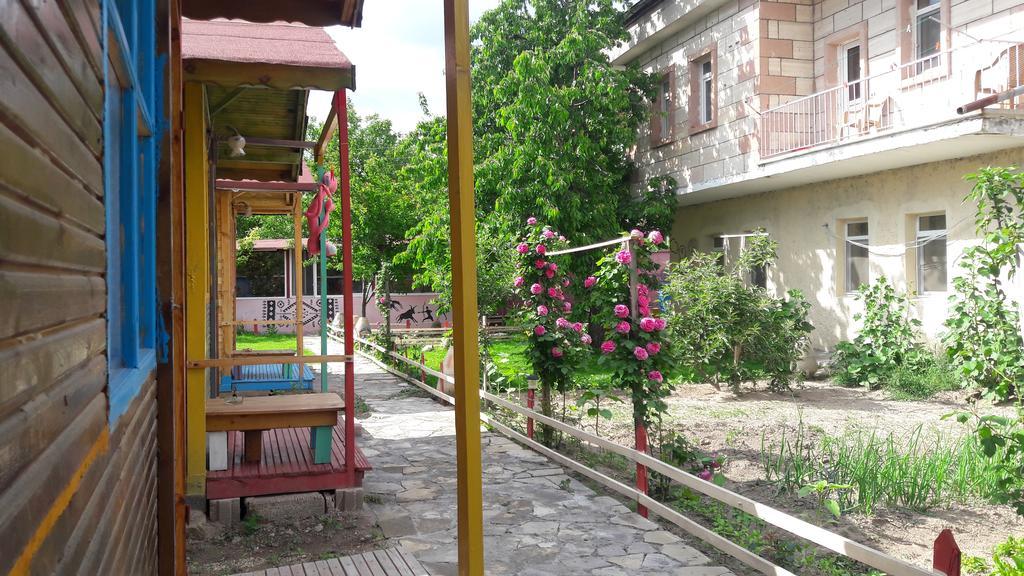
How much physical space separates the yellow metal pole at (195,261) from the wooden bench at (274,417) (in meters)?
0.20

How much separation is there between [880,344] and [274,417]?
9.59m

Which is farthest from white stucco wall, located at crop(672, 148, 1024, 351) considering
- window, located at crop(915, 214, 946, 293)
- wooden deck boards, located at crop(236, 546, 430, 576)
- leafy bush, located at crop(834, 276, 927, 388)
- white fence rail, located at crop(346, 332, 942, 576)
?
wooden deck boards, located at crop(236, 546, 430, 576)

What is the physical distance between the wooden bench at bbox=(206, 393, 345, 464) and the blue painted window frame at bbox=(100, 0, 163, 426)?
2.96 meters

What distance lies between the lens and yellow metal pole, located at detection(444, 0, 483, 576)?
2756 mm

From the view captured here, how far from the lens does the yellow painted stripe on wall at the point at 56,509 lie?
1.00 meters

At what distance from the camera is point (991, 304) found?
1003cm

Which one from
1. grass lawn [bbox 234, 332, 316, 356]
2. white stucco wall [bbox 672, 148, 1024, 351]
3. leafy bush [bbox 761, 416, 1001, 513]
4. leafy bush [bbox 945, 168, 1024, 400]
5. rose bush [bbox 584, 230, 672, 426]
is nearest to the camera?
leafy bush [bbox 761, 416, 1001, 513]

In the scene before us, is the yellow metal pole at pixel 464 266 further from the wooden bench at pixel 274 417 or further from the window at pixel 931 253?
the window at pixel 931 253

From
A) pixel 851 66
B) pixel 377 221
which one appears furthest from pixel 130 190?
pixel 377 221

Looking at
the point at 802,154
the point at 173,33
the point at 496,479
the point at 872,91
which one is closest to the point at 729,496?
the point at 496,479

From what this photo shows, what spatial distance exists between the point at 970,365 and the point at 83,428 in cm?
839

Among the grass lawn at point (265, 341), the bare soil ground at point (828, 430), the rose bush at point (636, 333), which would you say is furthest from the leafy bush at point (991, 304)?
the grass lawn at point (265, 341)

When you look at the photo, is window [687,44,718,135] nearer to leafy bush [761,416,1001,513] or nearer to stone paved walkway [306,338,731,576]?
stone paved walkway [306,338,731,576]

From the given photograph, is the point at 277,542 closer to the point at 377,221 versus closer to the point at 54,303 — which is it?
the point at 54,303
